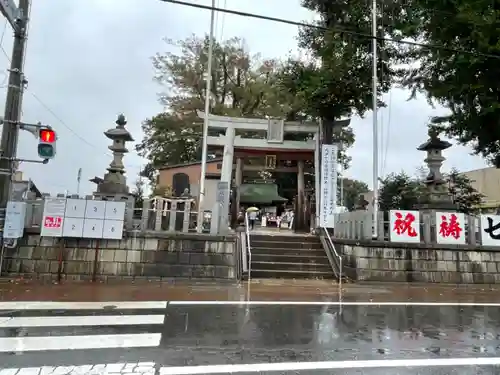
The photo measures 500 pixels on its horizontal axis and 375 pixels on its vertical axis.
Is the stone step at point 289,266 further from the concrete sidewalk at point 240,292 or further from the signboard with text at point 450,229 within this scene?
the signboard with text at point 450,229

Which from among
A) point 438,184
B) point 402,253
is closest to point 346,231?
point 402,253

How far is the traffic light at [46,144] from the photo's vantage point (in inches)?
312

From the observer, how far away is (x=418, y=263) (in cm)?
1073

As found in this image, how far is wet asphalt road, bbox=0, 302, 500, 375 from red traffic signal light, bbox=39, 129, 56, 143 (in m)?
3.31

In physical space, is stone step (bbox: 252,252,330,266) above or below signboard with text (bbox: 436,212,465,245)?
below

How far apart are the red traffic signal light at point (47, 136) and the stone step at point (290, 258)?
239 inches

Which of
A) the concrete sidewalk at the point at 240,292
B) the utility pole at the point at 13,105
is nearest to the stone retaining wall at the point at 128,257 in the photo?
the concrete sidewalk at the point at 240,292

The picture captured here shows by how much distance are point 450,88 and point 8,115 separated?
1303 cm

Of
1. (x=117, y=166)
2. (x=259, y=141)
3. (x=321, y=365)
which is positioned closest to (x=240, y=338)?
(x=321, y=365)

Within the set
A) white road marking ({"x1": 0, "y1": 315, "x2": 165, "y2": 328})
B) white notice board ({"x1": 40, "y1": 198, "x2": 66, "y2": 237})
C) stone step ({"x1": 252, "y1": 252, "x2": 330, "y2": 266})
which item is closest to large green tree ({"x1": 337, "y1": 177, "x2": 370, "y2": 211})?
stone step ({"x1": 252, "y1": 252, "x2": 330, "y2": 266})

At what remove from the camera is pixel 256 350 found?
14.6 ft

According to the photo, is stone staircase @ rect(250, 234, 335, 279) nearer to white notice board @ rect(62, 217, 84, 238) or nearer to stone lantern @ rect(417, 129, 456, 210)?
stone lantern @ rect(417, 129, 456, 210)

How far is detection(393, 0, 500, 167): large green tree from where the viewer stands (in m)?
11.1

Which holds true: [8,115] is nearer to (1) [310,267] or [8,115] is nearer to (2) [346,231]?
(1) [310,267]
